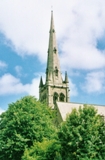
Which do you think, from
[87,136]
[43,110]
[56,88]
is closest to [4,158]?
[43,110]

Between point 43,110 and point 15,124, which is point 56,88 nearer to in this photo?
point 43,110

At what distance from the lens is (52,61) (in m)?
89.5

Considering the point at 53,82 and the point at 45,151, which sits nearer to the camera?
the point at 45,151

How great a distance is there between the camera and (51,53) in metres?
90.2

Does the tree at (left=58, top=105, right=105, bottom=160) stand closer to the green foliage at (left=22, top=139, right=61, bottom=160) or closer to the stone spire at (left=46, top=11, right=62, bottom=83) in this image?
the green foliage at (left=22, top=139, right=61, bottom=160)

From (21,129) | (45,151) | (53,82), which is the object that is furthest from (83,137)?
(53,82)

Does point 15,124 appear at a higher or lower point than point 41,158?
higher

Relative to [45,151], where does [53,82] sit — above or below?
above

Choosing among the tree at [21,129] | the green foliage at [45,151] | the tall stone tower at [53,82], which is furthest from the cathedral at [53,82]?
the green foliage at [45,151]

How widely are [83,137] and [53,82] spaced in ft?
164

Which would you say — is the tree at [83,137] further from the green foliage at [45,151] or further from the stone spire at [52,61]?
the stone spire at [52,61]

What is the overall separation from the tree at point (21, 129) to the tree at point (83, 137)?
6840 millimetres

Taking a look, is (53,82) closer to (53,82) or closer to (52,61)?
(53,82)

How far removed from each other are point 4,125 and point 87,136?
16.5m
